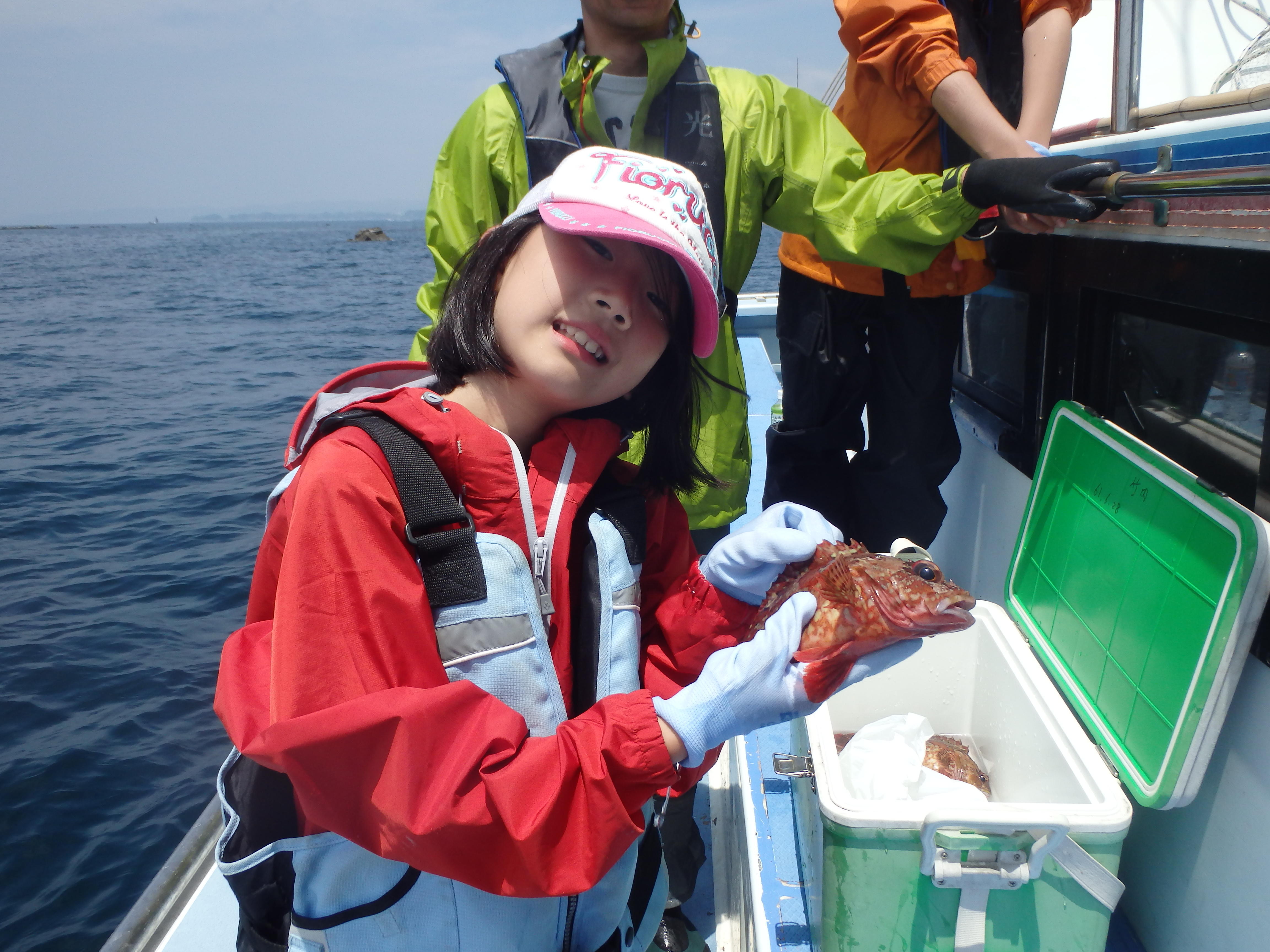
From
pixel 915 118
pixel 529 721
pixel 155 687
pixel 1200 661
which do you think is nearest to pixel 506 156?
pixel 915 118

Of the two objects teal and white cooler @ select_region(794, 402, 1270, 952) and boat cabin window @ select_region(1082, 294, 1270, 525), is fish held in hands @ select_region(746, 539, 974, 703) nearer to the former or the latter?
teal and white cooler @ select_region(794, 402, 1270, 952)

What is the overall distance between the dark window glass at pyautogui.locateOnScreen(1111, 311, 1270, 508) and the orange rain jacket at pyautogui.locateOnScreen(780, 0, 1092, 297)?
0.68 meters

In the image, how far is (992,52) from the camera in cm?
293

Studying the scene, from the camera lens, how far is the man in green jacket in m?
2.41

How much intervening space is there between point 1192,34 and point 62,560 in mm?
10228

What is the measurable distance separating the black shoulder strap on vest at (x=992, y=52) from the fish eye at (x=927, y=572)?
1.76 metres

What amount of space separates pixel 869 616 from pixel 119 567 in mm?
8936

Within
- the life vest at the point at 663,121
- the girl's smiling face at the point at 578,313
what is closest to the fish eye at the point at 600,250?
the girl's smiling face at the point at 578,313

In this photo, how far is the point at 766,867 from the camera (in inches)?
101

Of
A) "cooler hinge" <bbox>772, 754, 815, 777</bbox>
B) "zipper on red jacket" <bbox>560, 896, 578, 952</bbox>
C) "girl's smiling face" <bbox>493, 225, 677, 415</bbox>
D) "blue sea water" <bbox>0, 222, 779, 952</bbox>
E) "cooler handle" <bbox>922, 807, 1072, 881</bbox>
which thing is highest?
"girl's smiling face" <bbox>493, 225, 677, 415</bbox>

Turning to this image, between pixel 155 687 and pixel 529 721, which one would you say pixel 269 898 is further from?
pixel 155 687

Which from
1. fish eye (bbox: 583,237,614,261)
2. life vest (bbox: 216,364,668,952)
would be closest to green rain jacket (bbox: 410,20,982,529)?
fish eye (bbox: 583,237,614,261)

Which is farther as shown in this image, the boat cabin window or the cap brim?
the boat cabin window

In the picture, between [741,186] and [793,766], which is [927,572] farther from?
[741,186]
